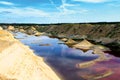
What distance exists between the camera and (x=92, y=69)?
48.7 m

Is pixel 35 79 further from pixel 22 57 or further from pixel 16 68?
pixel 22 57

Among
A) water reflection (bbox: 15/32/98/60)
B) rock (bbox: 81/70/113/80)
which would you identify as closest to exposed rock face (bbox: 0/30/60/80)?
rock (bbox: 81/70/113/80)

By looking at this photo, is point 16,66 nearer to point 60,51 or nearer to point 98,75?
point 98,75

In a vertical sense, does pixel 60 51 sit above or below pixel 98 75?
below

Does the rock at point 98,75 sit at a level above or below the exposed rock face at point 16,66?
below

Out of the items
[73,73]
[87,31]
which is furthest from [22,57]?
[87,31]

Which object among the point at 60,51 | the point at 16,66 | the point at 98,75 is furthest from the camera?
the point at 60,51

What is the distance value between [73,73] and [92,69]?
566 cm

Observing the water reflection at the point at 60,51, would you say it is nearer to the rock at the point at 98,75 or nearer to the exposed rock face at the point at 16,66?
the rock at the point at 98,75

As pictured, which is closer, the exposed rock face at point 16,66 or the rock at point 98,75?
the exposed rock face at point 16,66

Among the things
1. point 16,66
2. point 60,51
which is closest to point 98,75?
point 16,66

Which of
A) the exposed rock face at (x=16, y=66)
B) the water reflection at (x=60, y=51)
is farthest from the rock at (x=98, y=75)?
the water reflection at (x=60, y=51)

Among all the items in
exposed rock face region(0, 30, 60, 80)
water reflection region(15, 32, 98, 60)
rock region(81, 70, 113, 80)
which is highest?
exposed rock face region(0, 30, 60, 80)

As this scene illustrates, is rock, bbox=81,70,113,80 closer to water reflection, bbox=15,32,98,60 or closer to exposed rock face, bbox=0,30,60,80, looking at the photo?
exposed rock face, bbox=0,30,60,80
